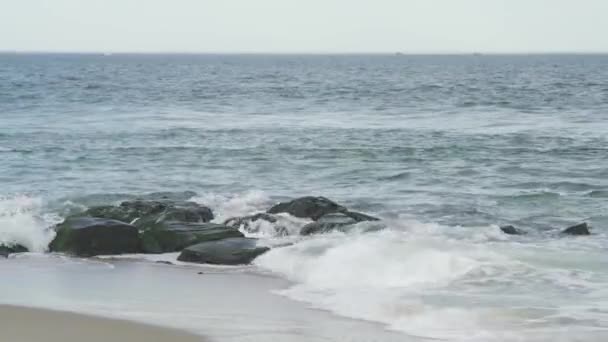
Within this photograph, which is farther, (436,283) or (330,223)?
(330,223)

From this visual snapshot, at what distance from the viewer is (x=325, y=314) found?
9055mm

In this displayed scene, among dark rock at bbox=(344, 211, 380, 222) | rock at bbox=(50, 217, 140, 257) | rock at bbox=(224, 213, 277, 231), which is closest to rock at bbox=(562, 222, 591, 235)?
dark rock at bbox=(344, 211, 380, 222)

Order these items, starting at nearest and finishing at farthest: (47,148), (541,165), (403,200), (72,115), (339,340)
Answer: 1. (339,340)
2. (403,200)
3. (541,165)
4. (47,148)
5. (72,115)

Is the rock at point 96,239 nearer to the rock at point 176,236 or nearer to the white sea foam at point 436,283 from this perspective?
the rock at point 176,236

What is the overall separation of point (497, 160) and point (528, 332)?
1460 centimetres

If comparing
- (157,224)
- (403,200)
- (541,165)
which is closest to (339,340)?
(157,224)

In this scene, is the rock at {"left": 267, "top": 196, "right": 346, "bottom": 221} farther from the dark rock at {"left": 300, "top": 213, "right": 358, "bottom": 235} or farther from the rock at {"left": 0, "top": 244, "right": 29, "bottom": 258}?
the rock at {"left": 0, "top": 244, "right": 29, "bottom": 258}

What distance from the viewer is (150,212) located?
1488 centimetres

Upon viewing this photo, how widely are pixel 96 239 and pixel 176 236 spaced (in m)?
1.10

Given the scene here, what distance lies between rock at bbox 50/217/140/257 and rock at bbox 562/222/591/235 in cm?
658

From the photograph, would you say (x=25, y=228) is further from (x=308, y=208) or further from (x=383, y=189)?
(x=383, y=189)

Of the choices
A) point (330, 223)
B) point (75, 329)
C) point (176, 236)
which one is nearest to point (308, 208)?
point (330, 223)

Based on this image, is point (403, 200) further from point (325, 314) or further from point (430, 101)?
point (430, 101)

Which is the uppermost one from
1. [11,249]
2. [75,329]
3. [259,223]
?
[75,329]
